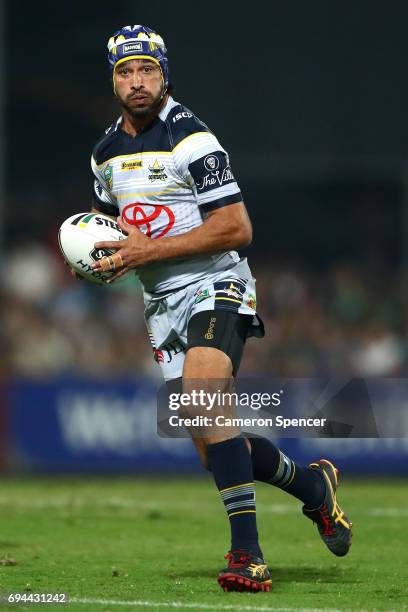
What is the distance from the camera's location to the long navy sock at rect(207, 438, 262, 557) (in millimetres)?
6602

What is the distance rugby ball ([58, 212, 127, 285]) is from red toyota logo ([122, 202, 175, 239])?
91 mm

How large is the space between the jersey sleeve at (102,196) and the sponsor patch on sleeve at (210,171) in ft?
2.12

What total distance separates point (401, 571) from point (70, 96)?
14.7 m

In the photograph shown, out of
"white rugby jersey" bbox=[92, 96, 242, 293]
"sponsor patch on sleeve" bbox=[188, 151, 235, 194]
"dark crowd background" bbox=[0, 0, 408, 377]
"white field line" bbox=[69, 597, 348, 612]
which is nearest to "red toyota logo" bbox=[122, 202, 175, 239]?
"white rugby jersey" bbox=[92, 96, 242, 293]

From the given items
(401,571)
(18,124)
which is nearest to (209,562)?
(401,571)

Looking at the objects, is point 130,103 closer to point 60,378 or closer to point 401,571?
point 401,571

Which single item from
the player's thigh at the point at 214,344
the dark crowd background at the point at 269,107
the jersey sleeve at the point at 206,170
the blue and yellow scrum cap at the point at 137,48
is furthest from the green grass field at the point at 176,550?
the dark crowd background at the point at 269,107

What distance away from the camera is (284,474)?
7.18 metres

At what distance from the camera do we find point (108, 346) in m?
16.0

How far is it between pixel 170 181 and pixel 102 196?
0.58 metres

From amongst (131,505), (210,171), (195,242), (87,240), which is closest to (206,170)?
(210,171)

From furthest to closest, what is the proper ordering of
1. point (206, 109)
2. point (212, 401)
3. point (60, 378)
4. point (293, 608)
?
point (206, 109), point (60, 378), point (212, 401), point (293, 608)

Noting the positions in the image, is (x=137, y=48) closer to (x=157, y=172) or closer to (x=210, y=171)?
(x=157, y=172)

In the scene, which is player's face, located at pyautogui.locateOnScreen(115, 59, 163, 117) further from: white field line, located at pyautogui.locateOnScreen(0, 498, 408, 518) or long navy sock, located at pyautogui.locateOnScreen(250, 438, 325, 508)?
white field line, located at pyautogui.locateOnScreen(0, 498, 408, 518)
